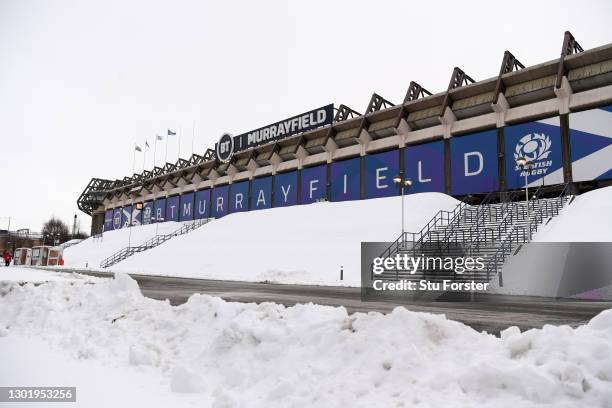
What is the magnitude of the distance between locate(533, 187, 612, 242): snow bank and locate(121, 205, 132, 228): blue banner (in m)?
69.7

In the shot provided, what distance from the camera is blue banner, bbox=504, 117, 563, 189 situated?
2956 cm

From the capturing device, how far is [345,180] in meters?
41.6

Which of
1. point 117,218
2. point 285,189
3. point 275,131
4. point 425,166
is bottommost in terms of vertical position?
point 117,218

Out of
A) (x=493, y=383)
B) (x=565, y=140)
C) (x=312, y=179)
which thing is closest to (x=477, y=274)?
(x=493, y=383)

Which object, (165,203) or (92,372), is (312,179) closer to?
(165,203)

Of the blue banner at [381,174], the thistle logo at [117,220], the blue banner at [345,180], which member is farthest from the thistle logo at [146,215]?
the blue banner at [381,174]

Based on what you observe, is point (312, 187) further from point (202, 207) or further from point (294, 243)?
point (202, 207)

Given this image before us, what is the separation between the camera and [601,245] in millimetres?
15617

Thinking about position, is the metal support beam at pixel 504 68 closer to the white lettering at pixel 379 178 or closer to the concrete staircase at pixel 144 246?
the white lettering at pixel 379 178

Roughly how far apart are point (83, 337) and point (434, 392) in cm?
547

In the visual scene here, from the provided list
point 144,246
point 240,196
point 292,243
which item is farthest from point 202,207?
point 292,243

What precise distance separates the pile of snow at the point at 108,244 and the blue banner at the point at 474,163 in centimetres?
3954

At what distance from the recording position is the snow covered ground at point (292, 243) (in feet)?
78.4

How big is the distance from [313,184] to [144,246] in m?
21.7
